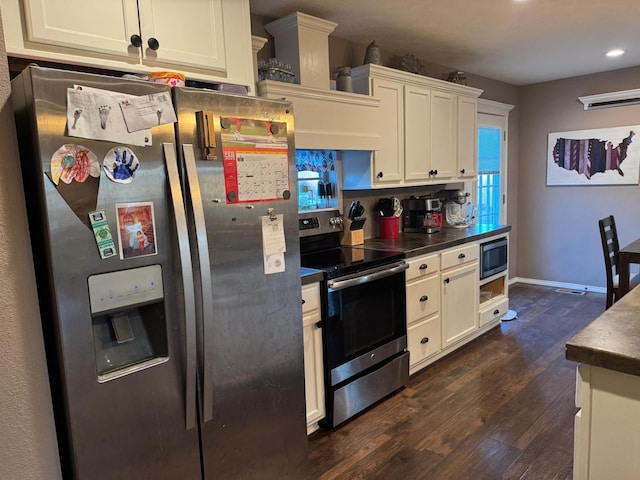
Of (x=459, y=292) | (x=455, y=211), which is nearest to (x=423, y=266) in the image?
(x=459, y=292)

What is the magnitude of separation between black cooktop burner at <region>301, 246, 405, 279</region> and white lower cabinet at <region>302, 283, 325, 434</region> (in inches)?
6.6

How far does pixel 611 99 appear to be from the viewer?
16.6 feet

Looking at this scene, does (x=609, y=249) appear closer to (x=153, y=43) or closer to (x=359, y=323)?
(x=359, y=323)

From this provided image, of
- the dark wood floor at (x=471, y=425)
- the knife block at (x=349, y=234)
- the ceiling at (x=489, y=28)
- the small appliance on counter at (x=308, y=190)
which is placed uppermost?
the ceiling at (x=489, y=28)

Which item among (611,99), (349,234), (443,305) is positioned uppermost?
(611,99)

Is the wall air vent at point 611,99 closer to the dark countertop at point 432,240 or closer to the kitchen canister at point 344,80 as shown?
Result: the dark countertop at point 432,240

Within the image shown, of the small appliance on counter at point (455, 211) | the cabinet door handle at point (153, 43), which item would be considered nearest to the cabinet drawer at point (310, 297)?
the cabinet door handle at point (153, 43)

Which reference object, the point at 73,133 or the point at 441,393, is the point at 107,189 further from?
the point at 441,393

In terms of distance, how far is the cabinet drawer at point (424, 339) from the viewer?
10.3 feet

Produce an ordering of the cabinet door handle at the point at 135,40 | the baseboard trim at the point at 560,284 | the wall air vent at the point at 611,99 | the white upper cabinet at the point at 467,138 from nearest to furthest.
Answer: the cabinet door handle at the point at 135,40 < the white upper cabinet at the point at 467,138 < the wall air vent at the point at 611,99 < the baseboard trim at the point at 560,284

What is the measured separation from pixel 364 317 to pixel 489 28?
2382 mm

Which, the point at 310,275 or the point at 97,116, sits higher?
the point at 97,116

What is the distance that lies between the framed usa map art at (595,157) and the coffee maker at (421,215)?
237 centimetres

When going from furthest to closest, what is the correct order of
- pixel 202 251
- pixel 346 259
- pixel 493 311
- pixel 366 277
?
pixel 493 311 → pixel 346 259 → pixel 366 277 → pixel 202 251
